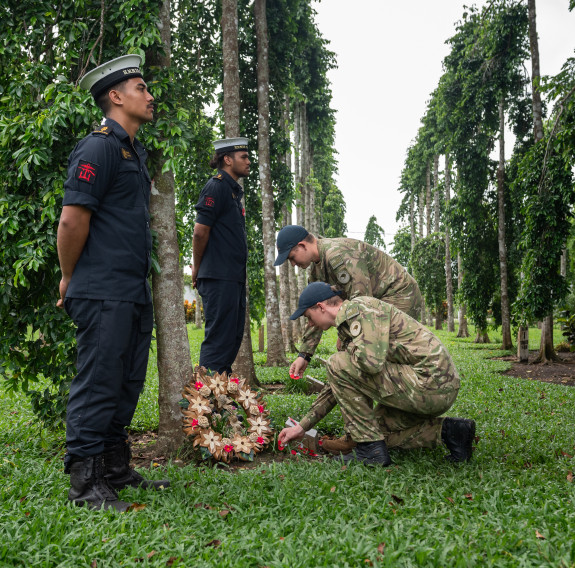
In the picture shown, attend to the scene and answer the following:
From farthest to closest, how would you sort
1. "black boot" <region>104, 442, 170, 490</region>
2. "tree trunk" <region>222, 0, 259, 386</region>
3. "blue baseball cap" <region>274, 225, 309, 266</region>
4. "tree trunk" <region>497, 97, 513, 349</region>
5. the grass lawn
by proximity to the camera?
"tree trunk" <region>497, 97, 513, 349</region> < "tree trunk" <region>222, 0, 259, 386</region> < "blue baseball cap" <region>274, 225, 309, 266</region> < "black boot" <region>104, 442, 170, 490</region> < the grass lawn

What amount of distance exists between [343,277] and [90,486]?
2.40m

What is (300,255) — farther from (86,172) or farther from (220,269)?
(86,172)

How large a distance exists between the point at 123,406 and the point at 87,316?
2.13 ft

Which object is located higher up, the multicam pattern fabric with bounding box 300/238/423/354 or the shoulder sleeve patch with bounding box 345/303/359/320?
the multicam pattern fabric with bounding box 300/238/423/354

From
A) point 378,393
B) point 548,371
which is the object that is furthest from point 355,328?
point 548,371

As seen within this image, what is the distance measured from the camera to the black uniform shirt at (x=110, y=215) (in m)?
2.75

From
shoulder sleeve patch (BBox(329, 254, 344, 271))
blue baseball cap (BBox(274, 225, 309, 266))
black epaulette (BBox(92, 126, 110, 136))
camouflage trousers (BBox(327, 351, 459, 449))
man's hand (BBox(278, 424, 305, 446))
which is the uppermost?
black epaulette (BBox(92, 126, 110, 136))

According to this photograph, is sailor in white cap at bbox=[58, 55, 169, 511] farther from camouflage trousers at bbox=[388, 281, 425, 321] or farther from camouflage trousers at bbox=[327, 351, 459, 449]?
camouflage trousers at bbox=[388, 281, 425, 321]

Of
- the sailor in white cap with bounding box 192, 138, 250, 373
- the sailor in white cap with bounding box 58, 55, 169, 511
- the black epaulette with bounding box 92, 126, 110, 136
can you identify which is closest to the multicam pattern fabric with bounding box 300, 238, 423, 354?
the sailor in white cap with bounding box 192, 138, 250, 373

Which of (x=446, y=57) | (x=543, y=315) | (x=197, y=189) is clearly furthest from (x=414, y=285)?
(x=446, y=57)

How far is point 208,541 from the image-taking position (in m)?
2.40

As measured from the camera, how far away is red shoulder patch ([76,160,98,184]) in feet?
8.93

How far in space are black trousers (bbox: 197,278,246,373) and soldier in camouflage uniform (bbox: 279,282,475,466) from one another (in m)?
0.76

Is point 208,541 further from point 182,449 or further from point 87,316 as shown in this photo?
point 182,449
